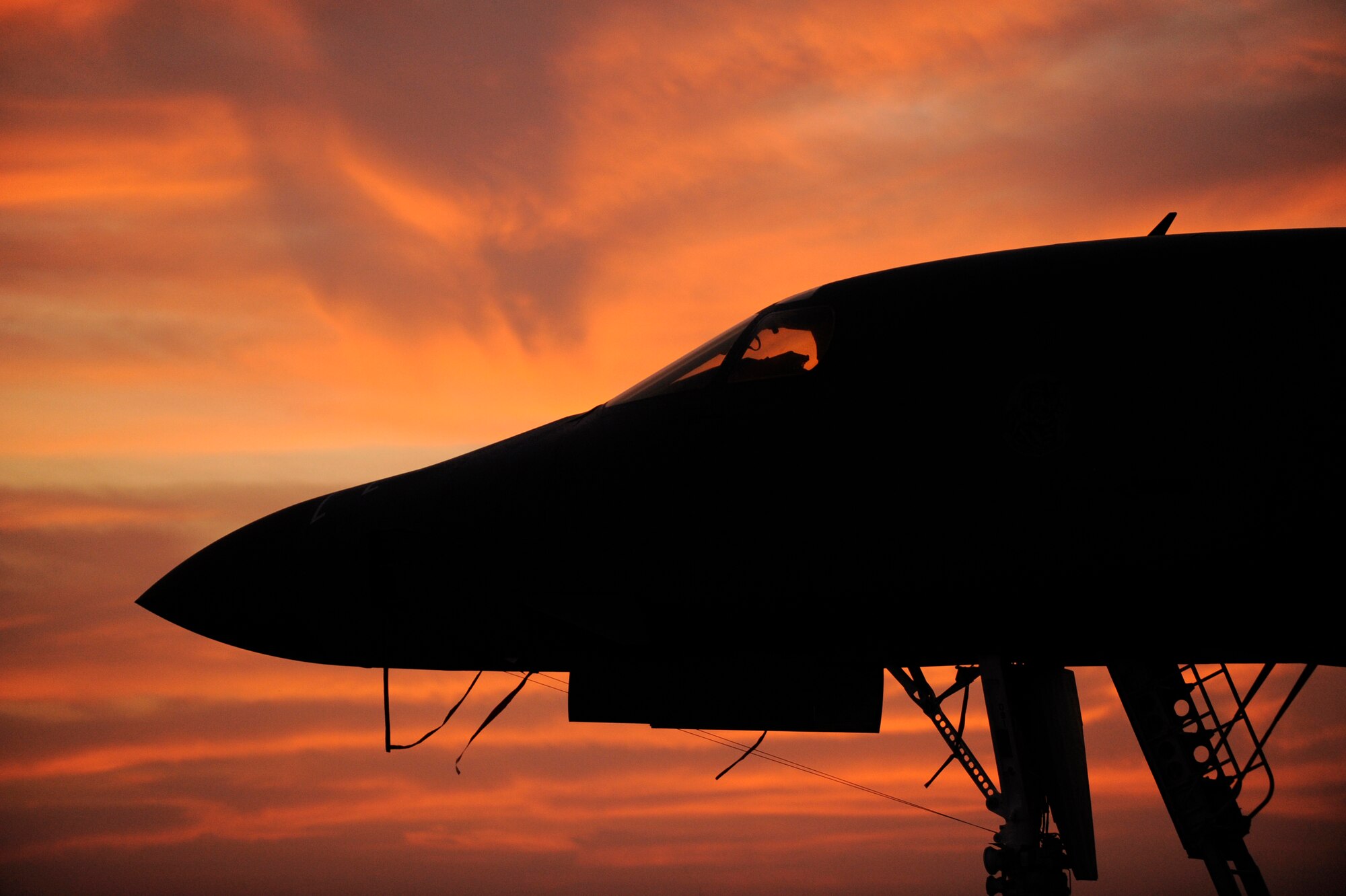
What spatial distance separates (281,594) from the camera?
902 cm

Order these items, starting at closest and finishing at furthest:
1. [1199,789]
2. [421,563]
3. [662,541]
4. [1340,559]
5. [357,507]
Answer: [1340,559], [662,541], [421,563], [357,507], [1199,789]

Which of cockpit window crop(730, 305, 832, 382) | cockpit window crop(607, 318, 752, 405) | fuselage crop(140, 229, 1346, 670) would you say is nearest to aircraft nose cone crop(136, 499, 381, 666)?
fuselage crop(140, 229, 1346, 670)

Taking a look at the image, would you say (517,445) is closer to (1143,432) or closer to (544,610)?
(544,610)

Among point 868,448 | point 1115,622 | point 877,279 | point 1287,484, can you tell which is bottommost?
point 1115,622

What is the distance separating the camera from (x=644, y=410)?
826 cm

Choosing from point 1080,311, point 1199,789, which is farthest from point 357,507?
A: point 1199,789

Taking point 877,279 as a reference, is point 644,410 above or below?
below

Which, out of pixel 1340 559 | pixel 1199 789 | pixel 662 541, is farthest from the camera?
pixel 1199 789

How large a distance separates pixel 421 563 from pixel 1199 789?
8.65 m

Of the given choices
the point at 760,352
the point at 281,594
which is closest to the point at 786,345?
the point at 760,352

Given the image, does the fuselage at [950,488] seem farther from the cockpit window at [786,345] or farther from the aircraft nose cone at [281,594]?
the aircraft nose cone at [281,594]

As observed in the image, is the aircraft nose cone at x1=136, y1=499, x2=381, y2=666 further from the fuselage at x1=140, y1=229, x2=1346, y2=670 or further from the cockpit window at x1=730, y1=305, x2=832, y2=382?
the cockpit window at x1=730, y1=305, x2=832, y2=382

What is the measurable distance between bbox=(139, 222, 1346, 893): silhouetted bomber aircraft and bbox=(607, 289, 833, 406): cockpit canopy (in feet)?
0.07

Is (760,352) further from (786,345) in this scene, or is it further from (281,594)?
(281,594)
